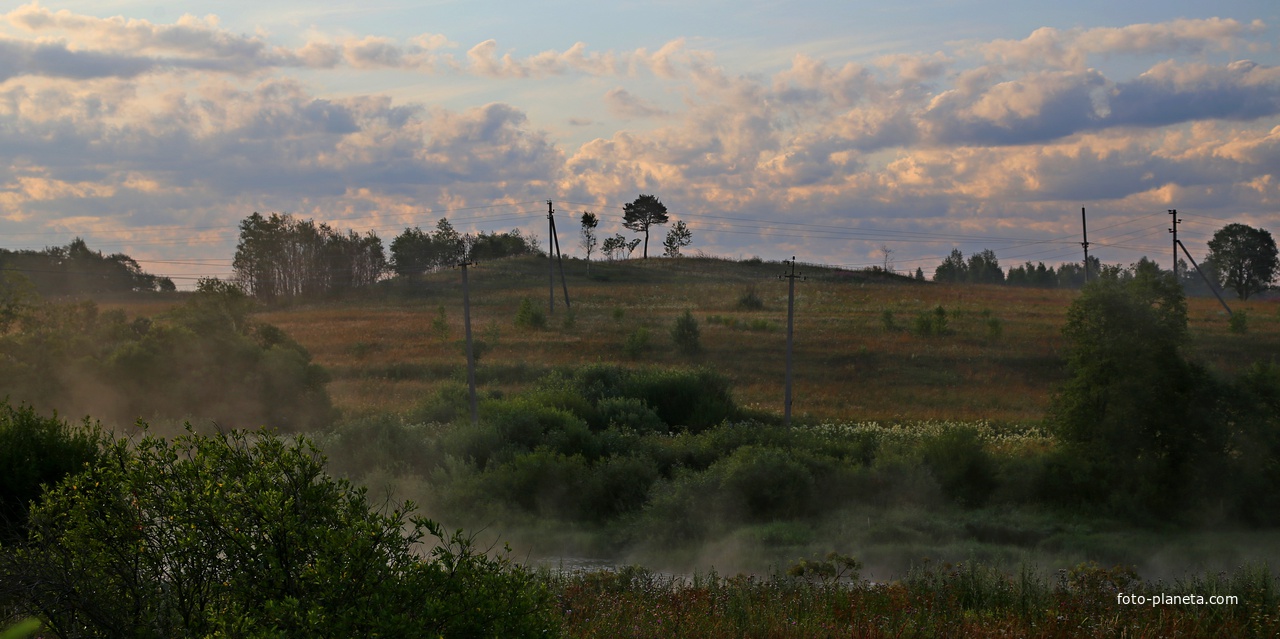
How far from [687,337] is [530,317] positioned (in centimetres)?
1253

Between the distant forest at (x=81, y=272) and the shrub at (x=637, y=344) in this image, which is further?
the distant forest at (x=81, y=272)

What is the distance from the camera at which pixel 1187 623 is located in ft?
32.2

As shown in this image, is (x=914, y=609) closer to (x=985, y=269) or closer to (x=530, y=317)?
(x=530, y=317)

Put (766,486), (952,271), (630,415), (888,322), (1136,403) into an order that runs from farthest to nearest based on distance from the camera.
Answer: (952,271) < (888,322) < (630,415) < (1136,403) < (766,486)

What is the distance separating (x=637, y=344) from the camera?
51.0 m

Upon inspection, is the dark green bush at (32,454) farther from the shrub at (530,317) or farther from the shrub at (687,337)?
the shrub at (530,317)

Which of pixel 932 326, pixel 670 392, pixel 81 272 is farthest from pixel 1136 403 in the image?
pixel 81 272

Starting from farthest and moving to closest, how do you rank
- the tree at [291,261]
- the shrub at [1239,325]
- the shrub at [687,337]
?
the tree at [291,261], the shrub at [1239,325], the shrub at [687,337]

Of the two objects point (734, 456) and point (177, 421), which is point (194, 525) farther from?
point (177, 421)

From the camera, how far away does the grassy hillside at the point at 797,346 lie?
4156cm

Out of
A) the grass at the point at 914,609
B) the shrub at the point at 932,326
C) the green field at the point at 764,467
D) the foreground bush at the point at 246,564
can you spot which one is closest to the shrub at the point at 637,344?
the green field at the point at 764,467

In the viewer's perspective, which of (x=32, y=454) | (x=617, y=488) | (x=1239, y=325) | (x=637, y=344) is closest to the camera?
(x=32, y=454)

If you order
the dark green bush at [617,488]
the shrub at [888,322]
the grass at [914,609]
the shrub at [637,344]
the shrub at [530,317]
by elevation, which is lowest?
the dark green bush at [617,488]

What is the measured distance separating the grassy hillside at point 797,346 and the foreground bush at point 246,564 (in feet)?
92.4
